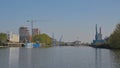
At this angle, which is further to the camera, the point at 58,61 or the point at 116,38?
the point at 116,38

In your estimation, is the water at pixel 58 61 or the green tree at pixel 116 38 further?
the green tree at pixel 116 38

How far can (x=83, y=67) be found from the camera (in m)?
33.4

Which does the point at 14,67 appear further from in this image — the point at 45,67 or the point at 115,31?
the point at 115,31

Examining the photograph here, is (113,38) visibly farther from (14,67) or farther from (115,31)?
(14,67)

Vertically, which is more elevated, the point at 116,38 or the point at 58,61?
the point at 116,38

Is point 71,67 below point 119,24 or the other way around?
below

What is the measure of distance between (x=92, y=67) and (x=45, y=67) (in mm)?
5586

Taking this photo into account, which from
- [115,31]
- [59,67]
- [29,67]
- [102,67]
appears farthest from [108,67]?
[115,31]

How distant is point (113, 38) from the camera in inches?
4788

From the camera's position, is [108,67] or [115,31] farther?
[115,31]

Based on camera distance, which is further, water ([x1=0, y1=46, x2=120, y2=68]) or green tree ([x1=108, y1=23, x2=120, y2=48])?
green tree ([x1=108, y1=23, x2=120, y2=48])

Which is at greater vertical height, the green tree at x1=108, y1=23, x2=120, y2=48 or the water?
the green tree at x1=108, y1=23, x2=120, y2=48

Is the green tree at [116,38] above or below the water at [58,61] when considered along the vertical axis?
above

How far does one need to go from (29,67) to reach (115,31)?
92.5 m
